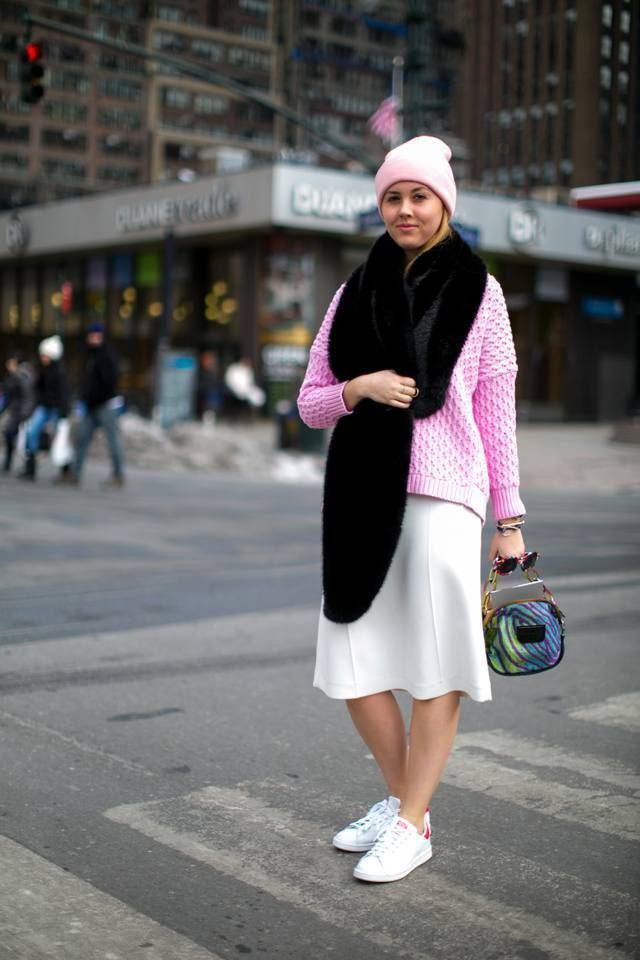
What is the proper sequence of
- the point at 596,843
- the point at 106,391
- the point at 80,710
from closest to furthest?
the point at 596,843
the point at 80,710
the point at 106,391

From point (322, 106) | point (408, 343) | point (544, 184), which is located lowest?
point (408, 343)

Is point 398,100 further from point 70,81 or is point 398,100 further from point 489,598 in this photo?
point 70,81

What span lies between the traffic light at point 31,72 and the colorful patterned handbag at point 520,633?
1627cm

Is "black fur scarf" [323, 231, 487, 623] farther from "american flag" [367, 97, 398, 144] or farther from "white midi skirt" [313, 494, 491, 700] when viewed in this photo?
"american flag" [367, 97, 398, 144]

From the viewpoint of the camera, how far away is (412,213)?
10.8 feet

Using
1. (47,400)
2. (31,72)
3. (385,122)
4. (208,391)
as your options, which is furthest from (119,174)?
(47,400)

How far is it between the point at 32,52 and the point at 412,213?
16.0m

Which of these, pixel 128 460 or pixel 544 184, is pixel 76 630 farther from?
pixel 544 184

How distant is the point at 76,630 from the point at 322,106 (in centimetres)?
11180

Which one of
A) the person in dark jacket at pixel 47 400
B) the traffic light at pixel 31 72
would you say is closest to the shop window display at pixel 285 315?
the traffic light at pixel 31 72

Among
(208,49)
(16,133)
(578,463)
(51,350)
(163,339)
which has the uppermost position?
(16,133)

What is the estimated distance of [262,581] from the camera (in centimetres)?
857

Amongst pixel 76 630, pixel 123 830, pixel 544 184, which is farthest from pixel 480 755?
pixel 544 184

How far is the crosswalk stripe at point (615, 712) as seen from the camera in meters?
4.98
